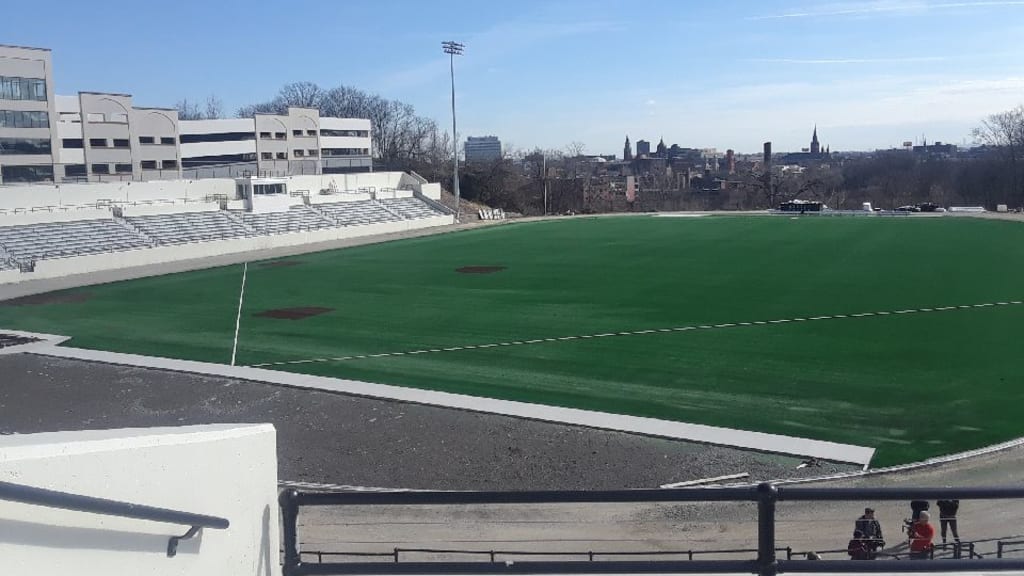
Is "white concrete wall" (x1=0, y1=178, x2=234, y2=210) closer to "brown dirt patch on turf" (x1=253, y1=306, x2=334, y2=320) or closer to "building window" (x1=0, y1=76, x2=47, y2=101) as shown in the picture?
"building window" (x1=0, y1=76, x2=47, y2=101)

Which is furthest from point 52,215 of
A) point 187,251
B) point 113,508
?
point 113,508

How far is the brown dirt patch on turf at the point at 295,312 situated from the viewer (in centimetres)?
3122

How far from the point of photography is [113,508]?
3.63 meters

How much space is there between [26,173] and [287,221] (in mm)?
Result: 15913

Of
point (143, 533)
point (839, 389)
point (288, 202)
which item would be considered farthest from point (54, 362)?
point (288, 202)

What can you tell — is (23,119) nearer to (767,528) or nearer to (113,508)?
(113,508)

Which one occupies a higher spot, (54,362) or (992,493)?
(992,493)

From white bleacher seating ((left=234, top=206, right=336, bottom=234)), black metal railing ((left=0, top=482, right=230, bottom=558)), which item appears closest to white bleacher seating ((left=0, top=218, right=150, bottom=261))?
white bleacher seating ((left=234, top=206, right=336, bottom=234))

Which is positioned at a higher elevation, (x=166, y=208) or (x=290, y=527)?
(x=166, y=208)

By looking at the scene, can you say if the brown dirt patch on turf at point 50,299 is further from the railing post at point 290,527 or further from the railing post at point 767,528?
the railing post at point 767,528

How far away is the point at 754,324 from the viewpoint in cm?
2797

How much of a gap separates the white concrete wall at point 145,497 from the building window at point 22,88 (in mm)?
60270

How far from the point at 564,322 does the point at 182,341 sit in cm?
1136

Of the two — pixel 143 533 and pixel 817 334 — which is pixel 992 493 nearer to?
pixel 143 533
